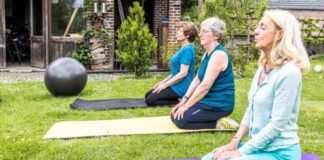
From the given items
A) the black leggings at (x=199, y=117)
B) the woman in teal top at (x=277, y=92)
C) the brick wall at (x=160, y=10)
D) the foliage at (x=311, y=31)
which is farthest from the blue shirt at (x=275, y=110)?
the foliage at (x=311, y=31)

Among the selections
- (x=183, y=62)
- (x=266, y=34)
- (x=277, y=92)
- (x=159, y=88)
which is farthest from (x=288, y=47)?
(x=159, y=88)

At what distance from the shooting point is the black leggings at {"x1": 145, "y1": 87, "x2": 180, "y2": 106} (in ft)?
21.8

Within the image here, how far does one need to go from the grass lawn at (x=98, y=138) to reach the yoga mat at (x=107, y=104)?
0.18m

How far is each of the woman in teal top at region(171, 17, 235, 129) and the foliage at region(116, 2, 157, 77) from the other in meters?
5.13

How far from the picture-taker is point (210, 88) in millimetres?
4969

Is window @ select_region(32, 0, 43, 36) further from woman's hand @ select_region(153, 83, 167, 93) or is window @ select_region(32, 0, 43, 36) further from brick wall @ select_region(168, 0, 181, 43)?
woman's hand @ select_region(153, 83, 167, 93)

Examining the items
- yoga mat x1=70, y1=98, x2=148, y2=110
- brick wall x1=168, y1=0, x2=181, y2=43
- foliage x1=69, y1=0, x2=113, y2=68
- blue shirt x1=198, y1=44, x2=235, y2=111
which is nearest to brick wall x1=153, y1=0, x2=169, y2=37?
brick wall x1=168, y1=0, x2=181, y2=43

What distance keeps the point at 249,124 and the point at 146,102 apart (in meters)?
3.88

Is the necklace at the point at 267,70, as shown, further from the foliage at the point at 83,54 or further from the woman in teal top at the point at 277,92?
the foliage at the point at 83,54

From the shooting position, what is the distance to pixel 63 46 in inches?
492

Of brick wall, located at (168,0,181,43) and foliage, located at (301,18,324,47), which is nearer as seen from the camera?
brick wall, located at (168,0,181,43)

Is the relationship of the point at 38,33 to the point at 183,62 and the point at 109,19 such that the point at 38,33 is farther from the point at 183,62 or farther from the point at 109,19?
the point at 183,62

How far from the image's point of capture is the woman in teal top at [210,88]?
4.75 meters

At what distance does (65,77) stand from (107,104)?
989 mm
